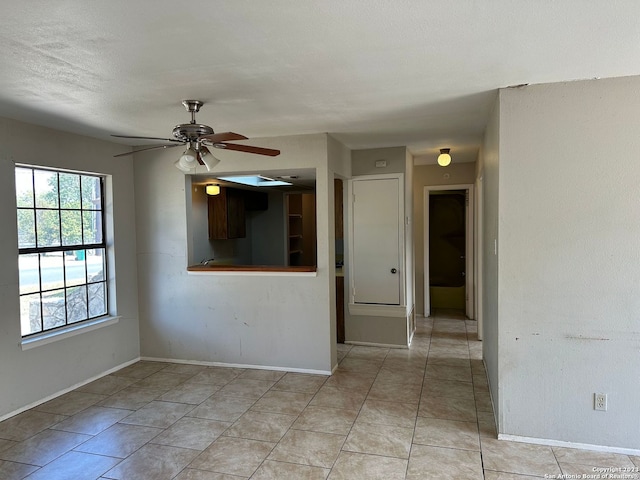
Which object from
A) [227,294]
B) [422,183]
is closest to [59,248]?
[227,294]

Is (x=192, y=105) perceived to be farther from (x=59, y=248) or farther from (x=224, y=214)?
(x=224, y=214)

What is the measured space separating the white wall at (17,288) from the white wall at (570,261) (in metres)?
3.72

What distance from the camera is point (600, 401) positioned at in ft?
8.81

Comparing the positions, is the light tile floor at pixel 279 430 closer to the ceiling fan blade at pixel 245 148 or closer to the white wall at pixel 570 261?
the white wall at pixel 570 261

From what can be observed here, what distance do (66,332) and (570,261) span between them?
4.19 m

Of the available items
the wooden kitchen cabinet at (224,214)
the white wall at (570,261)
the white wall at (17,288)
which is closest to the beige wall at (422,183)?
the wooden kitchen cabinet at (224,214)

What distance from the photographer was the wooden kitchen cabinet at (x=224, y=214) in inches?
243

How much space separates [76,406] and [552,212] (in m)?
3.99

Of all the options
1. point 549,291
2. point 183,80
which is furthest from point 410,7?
point 549,291

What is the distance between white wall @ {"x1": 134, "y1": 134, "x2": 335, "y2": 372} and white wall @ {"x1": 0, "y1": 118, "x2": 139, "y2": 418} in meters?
0.17

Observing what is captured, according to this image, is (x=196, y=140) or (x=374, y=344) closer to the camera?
(x=196, y=140)

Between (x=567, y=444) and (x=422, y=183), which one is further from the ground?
(x=422, y=183)

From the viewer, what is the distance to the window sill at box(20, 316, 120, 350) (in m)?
3.57

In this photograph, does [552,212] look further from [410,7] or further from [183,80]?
[183,80]
